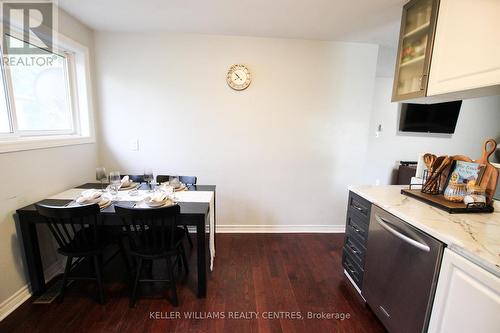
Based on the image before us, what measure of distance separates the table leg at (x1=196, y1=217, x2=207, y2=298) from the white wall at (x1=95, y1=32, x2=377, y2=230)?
1157 mm

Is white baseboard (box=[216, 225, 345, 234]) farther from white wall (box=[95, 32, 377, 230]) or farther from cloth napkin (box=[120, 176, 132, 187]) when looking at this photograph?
cloth napkin (box=[120, 176, 132, 187])

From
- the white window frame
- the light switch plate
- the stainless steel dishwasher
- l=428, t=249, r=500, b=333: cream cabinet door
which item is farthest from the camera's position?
the light switch plate

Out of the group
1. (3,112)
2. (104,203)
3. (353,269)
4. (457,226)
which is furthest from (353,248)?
(3,112)

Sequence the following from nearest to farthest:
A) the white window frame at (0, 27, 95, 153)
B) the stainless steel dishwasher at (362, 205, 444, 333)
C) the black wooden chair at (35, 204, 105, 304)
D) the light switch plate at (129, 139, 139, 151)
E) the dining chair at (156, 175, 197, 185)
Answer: the stainless steel dishwasher at (362, 205, 444, 333), the black wooden chair at (35, 204, 105, 304), the white window frame at (0, 27, 95, 153), the dining chair at (156, 175, 197, 185), the light switch plate at (129, 139, 139, 151)

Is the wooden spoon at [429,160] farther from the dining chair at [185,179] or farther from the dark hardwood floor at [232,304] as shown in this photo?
the dining chair at [185,179]

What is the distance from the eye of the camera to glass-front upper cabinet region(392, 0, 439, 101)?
168 centimetres

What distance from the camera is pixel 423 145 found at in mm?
4180

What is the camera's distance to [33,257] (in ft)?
5.57

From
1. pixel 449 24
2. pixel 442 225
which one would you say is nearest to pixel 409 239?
pixel 442 225

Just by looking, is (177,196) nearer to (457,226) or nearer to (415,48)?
(457,226)

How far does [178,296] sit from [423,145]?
191 inches

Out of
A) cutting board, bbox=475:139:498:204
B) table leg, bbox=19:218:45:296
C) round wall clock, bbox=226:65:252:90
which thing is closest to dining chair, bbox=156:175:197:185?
table leg, bbox=19:218:45:296

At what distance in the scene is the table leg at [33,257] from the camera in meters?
1.64

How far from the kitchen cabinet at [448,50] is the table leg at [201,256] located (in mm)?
2039
